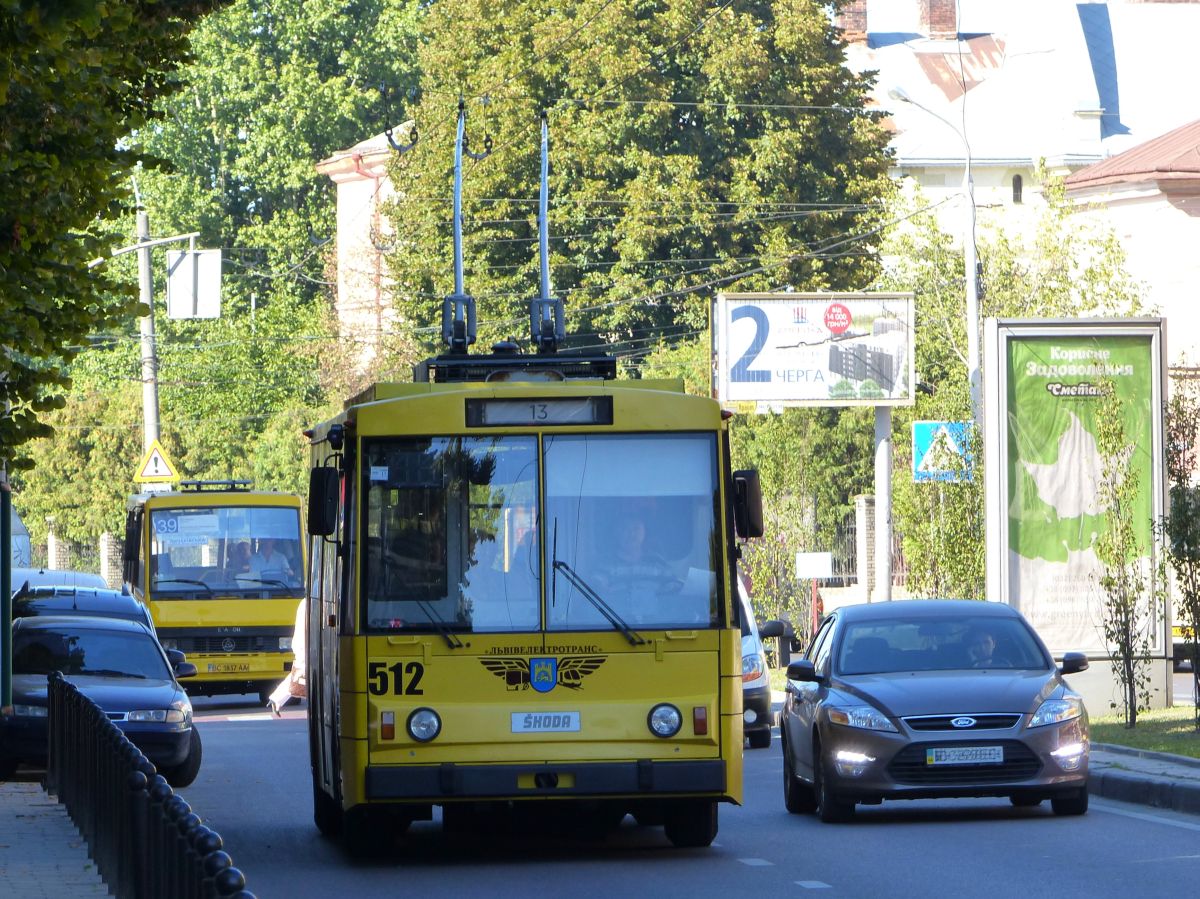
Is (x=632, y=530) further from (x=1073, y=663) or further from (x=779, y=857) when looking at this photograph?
(x=1073, y=663)

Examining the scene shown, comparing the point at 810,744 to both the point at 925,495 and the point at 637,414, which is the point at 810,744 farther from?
the point at 925,495

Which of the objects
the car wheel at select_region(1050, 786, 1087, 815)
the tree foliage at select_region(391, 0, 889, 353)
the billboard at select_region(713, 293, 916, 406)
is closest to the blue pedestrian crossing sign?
the billboard at select_region(713, 293, 916, 406)

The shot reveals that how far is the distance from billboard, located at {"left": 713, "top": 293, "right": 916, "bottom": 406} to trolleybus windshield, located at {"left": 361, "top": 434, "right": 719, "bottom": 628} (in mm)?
26302

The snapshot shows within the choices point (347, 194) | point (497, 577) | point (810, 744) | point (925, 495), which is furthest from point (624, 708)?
point (347, 194)

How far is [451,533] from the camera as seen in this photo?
1397 cm

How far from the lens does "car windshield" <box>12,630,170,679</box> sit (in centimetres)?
2245

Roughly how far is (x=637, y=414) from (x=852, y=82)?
45.4m

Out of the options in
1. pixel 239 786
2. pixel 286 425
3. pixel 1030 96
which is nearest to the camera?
pixel 239 786

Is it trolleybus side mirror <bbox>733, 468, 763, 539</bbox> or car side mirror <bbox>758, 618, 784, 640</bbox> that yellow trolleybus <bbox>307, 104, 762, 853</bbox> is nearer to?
trolleybus side mirror <bbox>733, 468, 763, 539</bbox>

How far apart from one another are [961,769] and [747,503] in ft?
10.2

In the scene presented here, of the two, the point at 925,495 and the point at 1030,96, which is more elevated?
the point at 1030,96

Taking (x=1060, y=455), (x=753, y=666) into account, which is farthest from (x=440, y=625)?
(x=1060, y=455)

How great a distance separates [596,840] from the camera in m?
15.9

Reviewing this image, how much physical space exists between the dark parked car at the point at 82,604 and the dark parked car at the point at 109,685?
934 mm
